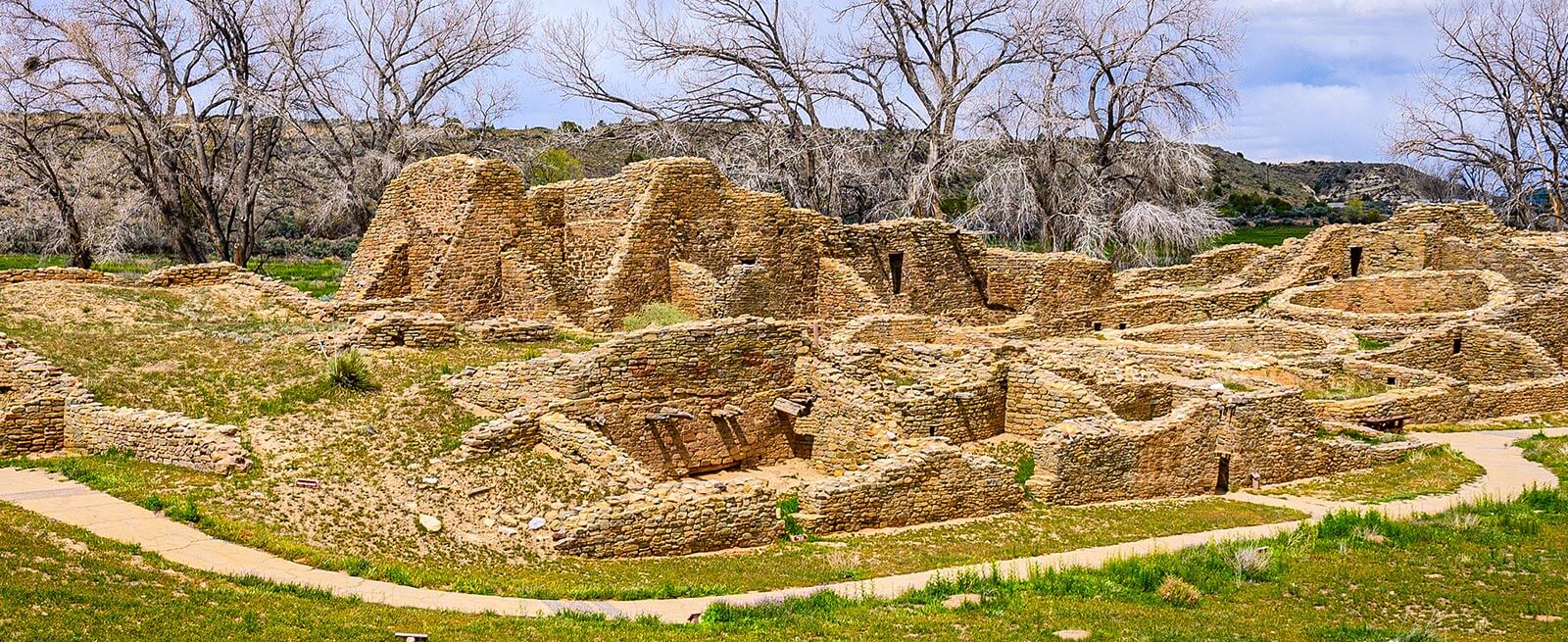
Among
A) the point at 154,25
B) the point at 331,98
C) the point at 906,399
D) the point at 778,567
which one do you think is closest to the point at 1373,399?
the point at 906,399

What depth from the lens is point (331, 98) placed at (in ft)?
115

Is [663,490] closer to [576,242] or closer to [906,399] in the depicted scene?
[906,399]

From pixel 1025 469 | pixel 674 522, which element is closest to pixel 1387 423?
pixel 1025 469

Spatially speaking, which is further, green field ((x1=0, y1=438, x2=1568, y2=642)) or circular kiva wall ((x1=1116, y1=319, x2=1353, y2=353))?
circular kiva wall ((x1=1116, y1=319, x2=1353, y2=353))

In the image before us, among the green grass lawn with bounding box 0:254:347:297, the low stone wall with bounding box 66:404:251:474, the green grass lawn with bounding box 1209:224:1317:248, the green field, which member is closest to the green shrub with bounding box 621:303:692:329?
the low stone wall with bounding box 66:404:251:474

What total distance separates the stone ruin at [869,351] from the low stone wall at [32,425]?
31 mm

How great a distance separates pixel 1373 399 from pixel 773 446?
428 inches

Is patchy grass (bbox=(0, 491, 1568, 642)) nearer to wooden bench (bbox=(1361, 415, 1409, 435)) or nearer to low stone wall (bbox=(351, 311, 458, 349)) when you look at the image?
low stone wall (bbox=(351, 311, 458, 349))

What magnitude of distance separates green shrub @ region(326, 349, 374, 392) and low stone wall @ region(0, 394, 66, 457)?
309cm

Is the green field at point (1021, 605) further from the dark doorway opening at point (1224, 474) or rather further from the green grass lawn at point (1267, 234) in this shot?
the green grass lawn at point (1267, 234)

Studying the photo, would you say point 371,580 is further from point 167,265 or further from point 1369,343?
point 167,265

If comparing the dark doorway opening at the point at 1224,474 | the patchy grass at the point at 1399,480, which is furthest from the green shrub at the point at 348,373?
the patchy grass at the point at 1399,480

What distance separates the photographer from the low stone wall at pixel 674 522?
44.3 ft

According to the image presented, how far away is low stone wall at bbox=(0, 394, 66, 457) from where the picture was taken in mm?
15547
